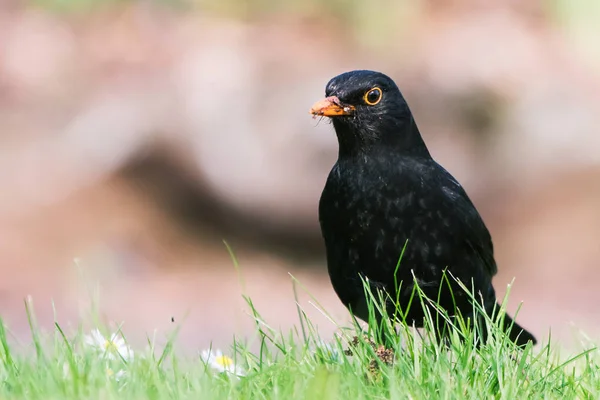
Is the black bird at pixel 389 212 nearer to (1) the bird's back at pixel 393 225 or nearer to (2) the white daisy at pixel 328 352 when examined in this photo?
(1) the bird's back at pixel 393 225

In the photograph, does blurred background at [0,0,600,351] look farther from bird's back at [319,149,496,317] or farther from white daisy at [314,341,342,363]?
white daisy at [314,341,342,363]

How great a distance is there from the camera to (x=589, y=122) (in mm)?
8875

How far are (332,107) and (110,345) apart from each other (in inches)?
57.8

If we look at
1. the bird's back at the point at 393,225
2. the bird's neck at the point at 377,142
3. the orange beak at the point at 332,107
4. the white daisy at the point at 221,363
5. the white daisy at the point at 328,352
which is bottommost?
the white daisy at the point at 221,363

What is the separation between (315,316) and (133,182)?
225cm

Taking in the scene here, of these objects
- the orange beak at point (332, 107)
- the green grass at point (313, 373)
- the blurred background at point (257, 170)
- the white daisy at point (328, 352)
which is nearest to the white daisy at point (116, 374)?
the green grass at point (313, 373)

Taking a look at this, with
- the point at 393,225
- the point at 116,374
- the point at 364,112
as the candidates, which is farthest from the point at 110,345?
the point at 364,112

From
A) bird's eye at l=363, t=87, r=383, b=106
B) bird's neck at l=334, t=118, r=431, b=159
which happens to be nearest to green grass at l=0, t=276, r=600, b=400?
bird's neck at l=334, t=118, r=431, b=159

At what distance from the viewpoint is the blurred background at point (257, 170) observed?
870cm

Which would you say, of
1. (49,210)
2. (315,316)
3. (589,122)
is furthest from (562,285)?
(49,210)

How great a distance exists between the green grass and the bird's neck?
1017mm

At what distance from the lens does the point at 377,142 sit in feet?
13.8

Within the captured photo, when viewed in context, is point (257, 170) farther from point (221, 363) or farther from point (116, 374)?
point (116, 374)

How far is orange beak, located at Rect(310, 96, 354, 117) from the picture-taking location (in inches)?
160
